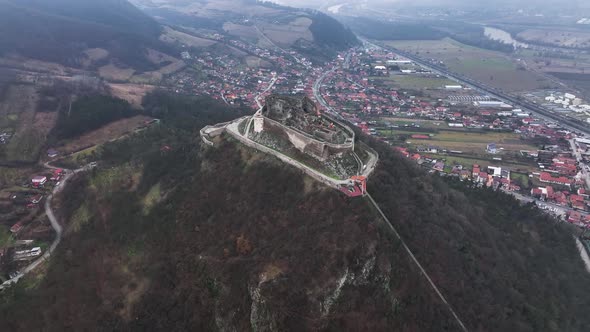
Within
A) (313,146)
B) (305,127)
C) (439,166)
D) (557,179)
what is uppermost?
(305,127)

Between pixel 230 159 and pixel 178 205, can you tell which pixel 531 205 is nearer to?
pixel 230 159

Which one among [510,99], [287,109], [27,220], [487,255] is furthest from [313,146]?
[510,99]

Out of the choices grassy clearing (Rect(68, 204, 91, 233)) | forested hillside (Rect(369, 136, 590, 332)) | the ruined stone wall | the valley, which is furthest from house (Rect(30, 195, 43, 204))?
forested hillside (Rect(369, 136, 590, 332))

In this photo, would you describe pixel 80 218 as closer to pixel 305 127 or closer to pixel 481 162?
pixel 305 127

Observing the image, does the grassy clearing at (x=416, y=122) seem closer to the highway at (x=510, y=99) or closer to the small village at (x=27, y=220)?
the highway at (x=510, y=99)

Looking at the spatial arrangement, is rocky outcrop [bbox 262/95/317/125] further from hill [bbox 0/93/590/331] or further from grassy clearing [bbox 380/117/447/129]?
grassy clearing [bbox 380/117/447/129]

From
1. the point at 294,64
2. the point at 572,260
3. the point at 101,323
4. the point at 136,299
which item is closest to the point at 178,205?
the point at 136,299
